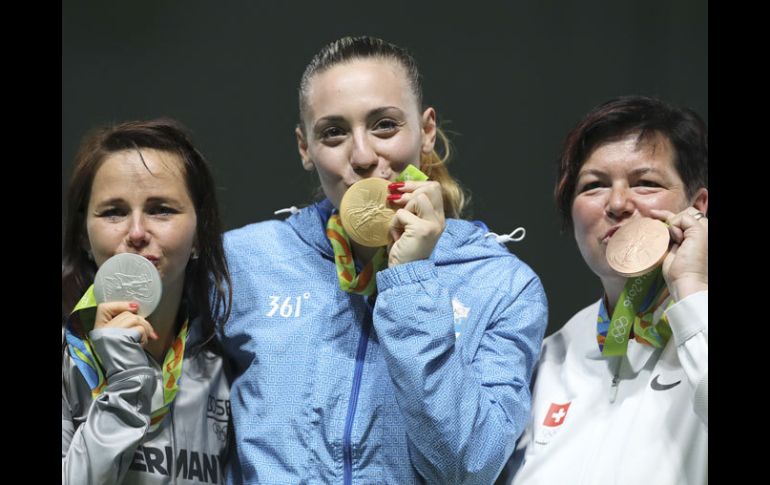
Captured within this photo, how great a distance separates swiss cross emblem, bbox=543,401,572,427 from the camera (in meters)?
2.52

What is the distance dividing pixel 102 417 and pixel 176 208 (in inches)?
21.3

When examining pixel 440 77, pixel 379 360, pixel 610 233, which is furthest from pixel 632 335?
pixel 440 77

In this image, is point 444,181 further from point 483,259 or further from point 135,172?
point 135,172

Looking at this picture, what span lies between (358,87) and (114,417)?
0.95 m

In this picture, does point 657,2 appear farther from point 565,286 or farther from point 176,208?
point 176,208

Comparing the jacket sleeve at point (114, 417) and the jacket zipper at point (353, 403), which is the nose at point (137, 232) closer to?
the jacket sleeve at point (114, 417)

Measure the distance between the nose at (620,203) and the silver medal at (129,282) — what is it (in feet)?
3.51

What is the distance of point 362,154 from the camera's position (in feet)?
8.05

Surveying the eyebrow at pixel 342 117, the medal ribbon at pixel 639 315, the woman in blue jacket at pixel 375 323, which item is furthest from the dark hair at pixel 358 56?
the medal ribbon at pixel 639 315

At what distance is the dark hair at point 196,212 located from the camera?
253 centimetres

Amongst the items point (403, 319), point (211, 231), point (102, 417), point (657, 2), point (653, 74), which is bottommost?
point (102, 417)

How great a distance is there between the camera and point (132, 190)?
246 centimetres

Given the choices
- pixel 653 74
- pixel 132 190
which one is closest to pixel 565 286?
pixel 653 74

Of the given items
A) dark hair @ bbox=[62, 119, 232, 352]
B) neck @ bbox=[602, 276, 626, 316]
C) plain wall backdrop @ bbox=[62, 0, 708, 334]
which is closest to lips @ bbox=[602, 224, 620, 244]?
neck @ bbox=[602, 276, 626, 316]
